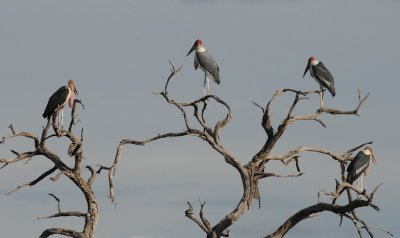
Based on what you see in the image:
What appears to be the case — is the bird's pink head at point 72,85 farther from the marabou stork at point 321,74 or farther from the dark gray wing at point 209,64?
the marabou stork at point 321,74

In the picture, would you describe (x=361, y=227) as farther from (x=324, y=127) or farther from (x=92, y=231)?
(x=92, y=231)

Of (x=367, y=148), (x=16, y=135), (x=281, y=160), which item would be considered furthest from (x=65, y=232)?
(x=367, y=148)

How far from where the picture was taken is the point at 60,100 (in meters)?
30.1

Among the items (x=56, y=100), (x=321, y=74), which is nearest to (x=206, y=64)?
(x=321, y=74)

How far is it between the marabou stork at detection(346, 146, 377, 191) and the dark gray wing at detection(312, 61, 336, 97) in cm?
179

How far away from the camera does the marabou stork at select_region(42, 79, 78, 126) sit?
2988 centimetres

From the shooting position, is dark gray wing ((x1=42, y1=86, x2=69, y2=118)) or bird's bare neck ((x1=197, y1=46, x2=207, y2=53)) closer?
dark gray wing ((x1=42, y1=86, x2=69, y2=118))

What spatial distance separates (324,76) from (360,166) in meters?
3.34

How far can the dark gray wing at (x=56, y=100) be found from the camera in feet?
98.0

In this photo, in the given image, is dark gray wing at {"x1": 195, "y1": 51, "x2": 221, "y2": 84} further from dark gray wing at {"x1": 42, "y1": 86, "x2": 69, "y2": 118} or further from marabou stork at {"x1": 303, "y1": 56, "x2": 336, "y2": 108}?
dark gray wing at {"x1": 42, "y1": 86, "x2": 69, "y2": 118}

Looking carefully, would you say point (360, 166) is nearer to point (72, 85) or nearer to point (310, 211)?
point (310, 211)

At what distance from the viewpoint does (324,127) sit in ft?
96.2

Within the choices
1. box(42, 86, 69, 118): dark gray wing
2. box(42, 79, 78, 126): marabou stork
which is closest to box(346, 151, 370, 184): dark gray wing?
box(42, 79, 78, 126): marabou stork

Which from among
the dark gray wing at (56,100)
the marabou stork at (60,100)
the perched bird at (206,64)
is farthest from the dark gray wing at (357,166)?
the dark gray wing at (56,100)
